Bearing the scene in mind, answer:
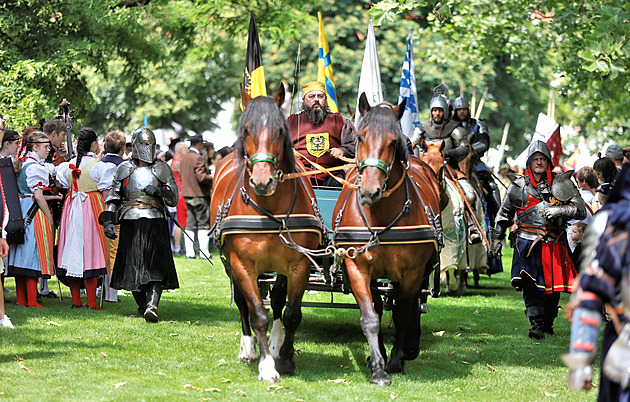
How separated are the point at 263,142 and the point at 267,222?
0.76 m

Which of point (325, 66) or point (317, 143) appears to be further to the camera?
point (325, 66)

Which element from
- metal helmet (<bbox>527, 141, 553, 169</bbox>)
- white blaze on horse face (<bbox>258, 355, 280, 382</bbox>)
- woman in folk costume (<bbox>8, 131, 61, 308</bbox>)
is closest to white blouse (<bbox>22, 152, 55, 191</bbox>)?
woman in folk costume (<bbox>8, 131, 61, 308</bbox>)

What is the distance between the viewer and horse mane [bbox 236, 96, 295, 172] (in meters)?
7.32

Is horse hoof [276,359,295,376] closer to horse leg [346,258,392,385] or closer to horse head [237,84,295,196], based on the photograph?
horse leg [346,258,392,385]

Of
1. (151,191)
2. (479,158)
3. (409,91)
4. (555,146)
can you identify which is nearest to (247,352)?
(151,191)

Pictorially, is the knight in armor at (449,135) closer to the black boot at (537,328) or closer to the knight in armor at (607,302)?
the black boot at (537,328)

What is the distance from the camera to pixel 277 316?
336 inches

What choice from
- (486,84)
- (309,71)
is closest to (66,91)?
(309,71)

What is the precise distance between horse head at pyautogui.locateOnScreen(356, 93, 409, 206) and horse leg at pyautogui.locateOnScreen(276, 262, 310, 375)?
3.08 feet

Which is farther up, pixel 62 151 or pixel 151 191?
pixel 62 151

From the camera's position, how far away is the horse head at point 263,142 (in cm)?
710

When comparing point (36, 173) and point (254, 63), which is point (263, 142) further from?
point (36, 173)

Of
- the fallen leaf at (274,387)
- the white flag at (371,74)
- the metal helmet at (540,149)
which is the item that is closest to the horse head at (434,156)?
the white flag at (371,74)

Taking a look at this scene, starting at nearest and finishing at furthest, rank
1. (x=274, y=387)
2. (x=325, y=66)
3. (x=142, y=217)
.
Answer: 1. (x=274, y=387)
2. (x=142, y=217)
3. (x=325, y=66)
